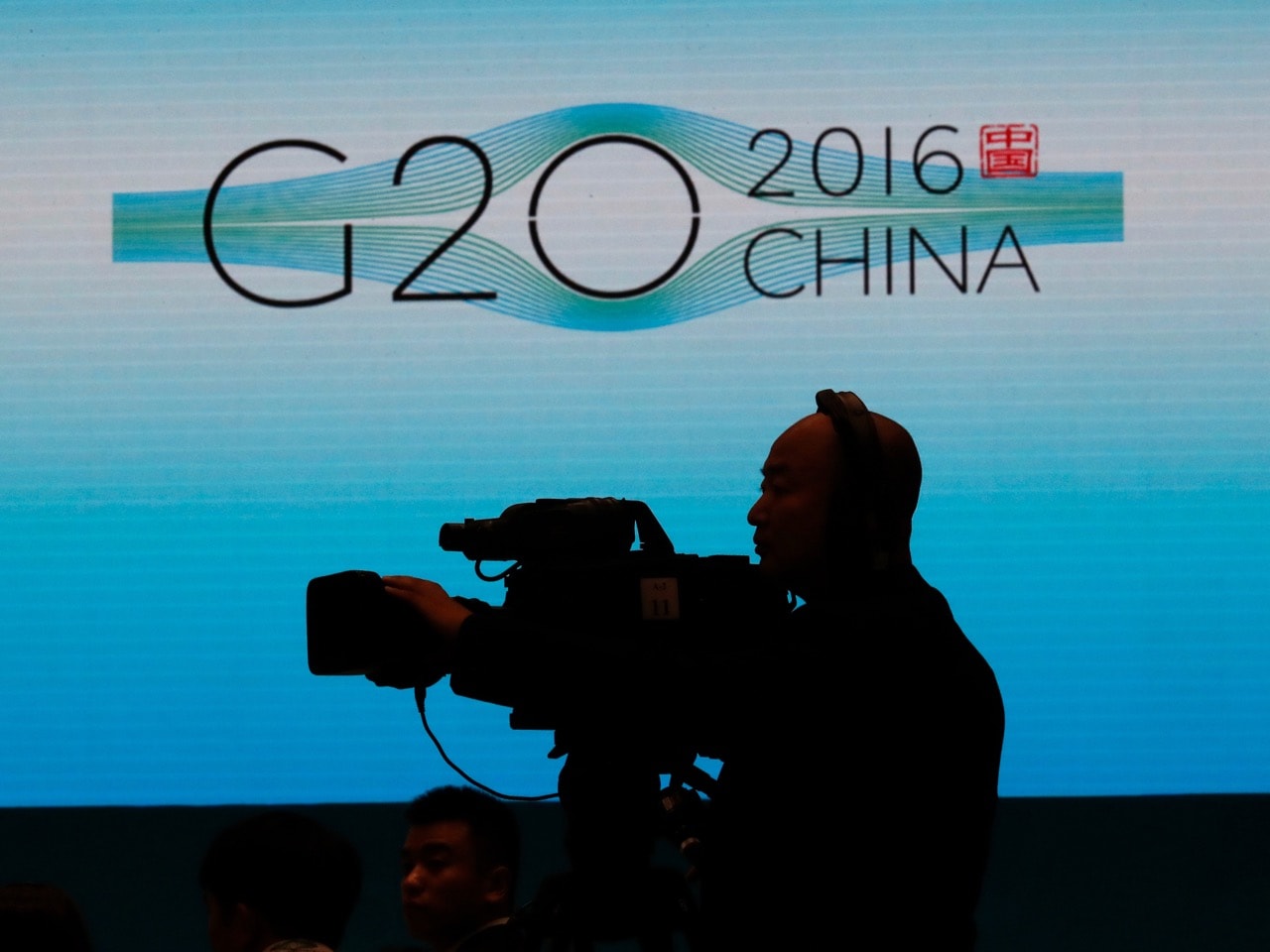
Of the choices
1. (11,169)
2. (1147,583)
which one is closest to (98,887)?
(11,169)

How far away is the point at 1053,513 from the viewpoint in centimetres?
321

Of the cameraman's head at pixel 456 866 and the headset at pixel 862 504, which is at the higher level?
the headset at pixel 862 504

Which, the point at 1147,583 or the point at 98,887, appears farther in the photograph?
the point at 1147,583

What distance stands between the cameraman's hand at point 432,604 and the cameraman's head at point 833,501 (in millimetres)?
242

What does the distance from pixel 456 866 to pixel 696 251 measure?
168cm

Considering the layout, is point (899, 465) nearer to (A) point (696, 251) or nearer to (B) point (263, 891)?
(B) point (263, 891)

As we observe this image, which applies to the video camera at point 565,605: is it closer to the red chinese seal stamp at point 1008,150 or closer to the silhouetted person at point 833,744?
the silhouetted person at point 833,744

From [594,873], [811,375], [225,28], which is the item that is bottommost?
[594,873]

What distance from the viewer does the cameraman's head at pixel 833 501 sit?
44.3 inches

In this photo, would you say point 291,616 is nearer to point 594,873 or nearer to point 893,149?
point 893,149

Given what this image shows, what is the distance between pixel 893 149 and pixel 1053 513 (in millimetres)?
869

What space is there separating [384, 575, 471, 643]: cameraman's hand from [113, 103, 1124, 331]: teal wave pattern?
7.11 feet

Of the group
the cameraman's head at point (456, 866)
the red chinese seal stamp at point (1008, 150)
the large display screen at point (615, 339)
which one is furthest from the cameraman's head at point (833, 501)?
the red chinese seal stamp at point (1008, 150)

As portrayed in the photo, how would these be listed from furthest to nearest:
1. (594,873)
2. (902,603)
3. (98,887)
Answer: (98,887)
(594,873)
(902,603)
